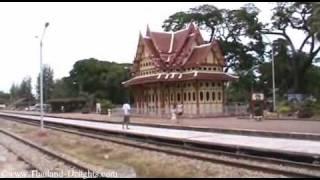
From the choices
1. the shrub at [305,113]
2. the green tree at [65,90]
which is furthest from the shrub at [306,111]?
the green tree at [65,90]

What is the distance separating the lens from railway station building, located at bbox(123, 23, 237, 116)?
51.6 metres

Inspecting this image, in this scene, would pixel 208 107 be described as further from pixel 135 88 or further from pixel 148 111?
pixel 135 88

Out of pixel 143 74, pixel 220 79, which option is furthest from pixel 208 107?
pixel 143 74

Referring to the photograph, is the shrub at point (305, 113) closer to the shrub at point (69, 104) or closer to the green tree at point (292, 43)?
the green tree at point (292, 43)

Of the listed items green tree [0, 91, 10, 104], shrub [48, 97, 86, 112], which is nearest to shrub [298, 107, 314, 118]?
shrub [48, 97, 86, 112]

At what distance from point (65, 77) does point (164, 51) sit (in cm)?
5206

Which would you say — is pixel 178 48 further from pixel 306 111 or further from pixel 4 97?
pixel 4 97

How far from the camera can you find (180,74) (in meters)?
52.9

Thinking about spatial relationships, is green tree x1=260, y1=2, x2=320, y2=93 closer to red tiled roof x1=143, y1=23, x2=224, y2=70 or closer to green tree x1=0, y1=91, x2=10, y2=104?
red tiled roof x1=143, y1=23, x2=224, y2=70

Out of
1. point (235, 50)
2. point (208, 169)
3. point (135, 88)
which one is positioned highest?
point (235, 50)

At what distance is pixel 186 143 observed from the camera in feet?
69.5

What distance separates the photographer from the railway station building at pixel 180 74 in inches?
2030

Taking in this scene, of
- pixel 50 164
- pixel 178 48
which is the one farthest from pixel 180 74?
pixel 50 164

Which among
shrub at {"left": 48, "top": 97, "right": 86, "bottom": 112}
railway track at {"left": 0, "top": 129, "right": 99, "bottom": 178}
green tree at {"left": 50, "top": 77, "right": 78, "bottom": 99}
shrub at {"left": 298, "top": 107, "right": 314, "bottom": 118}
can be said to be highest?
green tree at {"left": 50, "top": 77, "right": 78, "bottom": 99}
